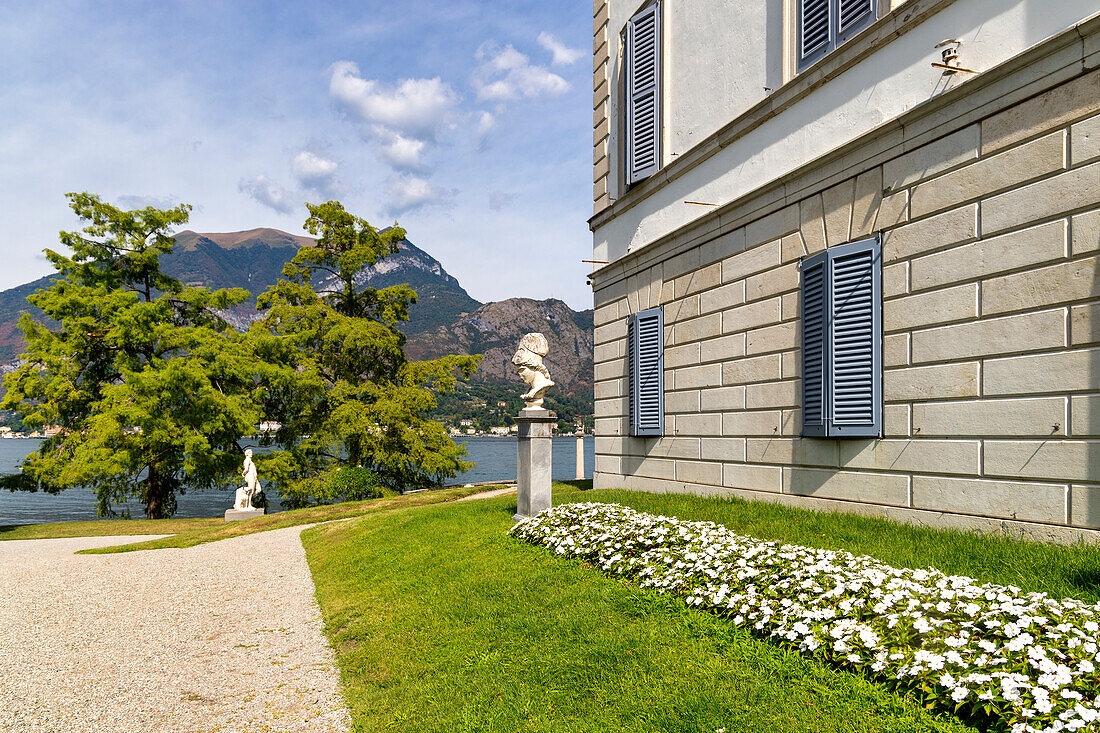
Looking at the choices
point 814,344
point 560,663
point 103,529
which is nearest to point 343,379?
point 103,529

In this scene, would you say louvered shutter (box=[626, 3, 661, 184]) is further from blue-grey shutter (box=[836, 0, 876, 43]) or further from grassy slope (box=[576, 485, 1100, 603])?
grassy slope (box=[576, 485, 1100, 603])

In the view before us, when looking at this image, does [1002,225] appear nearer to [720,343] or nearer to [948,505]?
[948,505]

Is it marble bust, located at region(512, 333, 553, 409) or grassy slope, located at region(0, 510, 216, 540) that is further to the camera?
grassy slope, located at region(0, 510, 216, 540)

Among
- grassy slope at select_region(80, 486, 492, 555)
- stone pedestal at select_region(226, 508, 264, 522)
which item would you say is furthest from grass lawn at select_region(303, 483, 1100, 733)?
stone pedestal at select_region(226, 508, 264, 522)

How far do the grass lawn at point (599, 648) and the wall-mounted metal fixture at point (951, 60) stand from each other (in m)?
4.58

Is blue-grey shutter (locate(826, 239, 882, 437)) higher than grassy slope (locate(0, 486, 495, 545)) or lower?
higher

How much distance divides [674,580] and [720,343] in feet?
17.0

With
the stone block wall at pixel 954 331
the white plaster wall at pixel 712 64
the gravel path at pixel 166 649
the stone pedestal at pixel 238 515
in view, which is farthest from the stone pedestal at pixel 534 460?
the stone pedestal at pixel 238 515

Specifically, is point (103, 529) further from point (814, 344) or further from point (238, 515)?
point (814, 344)

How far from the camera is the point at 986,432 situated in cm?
630

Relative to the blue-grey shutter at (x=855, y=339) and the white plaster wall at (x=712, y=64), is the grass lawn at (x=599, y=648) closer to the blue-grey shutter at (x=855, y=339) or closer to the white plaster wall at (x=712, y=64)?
the blue-grey shutter at (x=855, y=339)

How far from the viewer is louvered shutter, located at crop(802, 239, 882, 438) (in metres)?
7.55

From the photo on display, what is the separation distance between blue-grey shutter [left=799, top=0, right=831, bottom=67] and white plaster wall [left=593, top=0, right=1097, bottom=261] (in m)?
0.46

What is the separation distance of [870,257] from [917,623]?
4.91 metres
